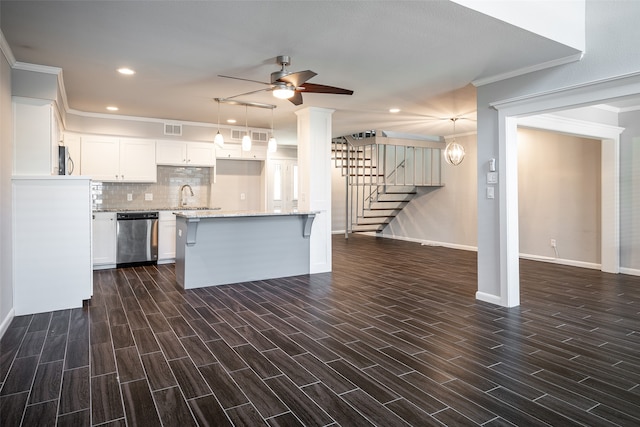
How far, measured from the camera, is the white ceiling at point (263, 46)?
2.73m

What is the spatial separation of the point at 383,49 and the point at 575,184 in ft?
15.7

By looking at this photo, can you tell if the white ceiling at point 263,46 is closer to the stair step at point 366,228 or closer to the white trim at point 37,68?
the white trim at point 37,68

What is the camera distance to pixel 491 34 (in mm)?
3117

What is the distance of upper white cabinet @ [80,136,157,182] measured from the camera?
245 inches

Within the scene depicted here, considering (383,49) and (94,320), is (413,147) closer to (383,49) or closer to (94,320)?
(383,49)

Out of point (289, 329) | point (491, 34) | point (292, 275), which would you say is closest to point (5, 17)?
point (289, 329)

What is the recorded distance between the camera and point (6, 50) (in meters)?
3.43

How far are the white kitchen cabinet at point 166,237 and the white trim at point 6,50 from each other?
3.17 m

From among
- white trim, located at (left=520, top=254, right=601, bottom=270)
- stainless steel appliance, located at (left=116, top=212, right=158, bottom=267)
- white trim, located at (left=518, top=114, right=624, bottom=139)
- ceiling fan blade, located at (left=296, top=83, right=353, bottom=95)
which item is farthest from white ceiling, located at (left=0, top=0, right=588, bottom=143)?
white trim, located at (left=520, top=254, right=601, bottom=270)

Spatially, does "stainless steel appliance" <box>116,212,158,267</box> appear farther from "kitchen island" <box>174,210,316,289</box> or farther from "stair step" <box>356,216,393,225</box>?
"stair step" <box>356,216,393,225</box>

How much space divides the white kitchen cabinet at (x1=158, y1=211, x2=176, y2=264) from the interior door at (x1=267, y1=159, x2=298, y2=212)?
2243 millimetres

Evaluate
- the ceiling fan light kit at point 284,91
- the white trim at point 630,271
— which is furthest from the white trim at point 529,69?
the white trim at point 630,271

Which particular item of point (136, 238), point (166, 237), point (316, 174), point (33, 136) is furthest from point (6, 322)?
point (316, 174)

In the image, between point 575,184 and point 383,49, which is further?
point 575,184
